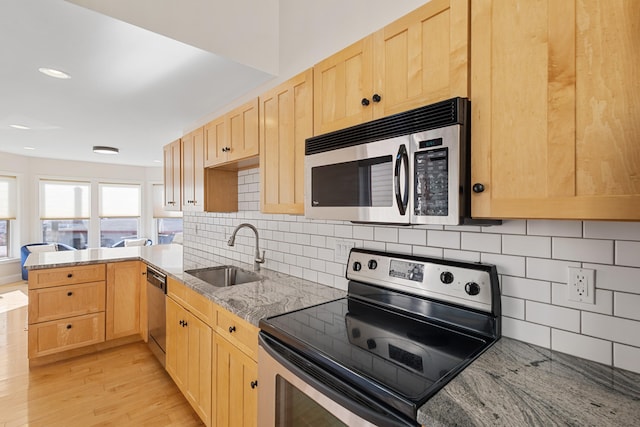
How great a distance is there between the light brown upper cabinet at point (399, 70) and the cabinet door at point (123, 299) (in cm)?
270

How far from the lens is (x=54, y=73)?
207cm

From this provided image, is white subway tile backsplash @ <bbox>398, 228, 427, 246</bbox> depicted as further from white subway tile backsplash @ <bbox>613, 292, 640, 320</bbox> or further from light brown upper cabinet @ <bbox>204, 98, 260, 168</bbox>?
light brown upper cabinet @ <bbox>204, 98, 260, 168</bbox>

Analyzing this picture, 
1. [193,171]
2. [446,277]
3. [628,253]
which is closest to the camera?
[628,253]

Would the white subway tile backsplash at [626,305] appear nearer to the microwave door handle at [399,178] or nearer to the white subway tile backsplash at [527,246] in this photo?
the white subway tile backsplash at [527,246]

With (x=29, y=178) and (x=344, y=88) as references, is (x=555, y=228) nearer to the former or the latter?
(x=344, y=88)

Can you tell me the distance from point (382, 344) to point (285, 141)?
1.19 m

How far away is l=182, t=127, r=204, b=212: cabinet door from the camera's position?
278 cm

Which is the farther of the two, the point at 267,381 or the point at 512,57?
the point at 267,381

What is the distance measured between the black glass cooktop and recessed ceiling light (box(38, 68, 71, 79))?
2210mm

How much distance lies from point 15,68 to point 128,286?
2.03 m

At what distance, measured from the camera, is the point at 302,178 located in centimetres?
166

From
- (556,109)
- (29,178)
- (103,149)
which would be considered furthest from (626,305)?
(29,178)

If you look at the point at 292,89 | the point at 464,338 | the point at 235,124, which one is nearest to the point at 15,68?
the point at 235,124

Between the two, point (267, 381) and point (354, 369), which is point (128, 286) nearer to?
point (267, 381)
